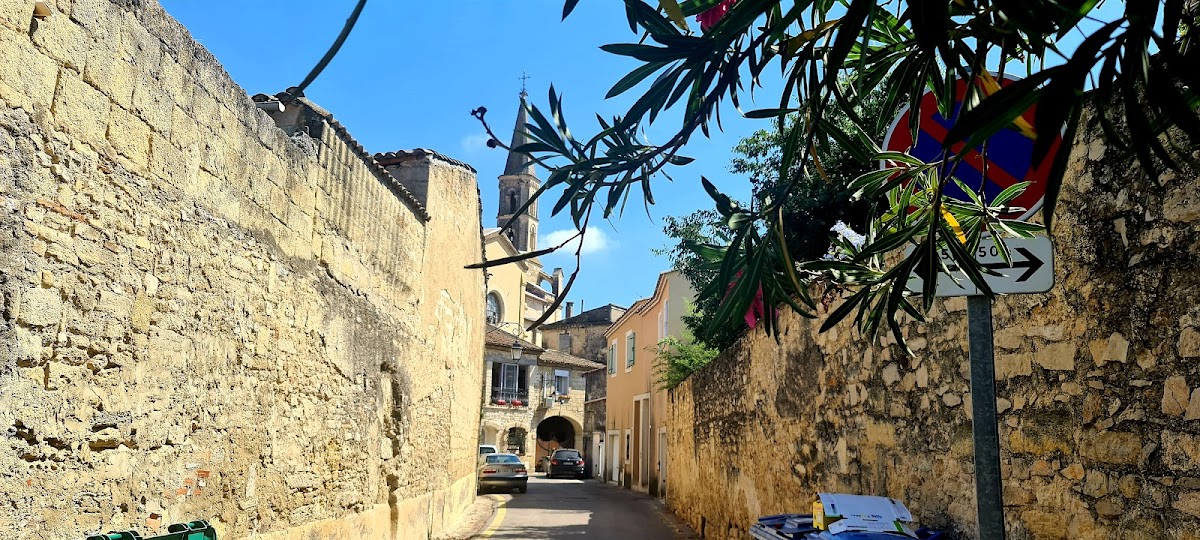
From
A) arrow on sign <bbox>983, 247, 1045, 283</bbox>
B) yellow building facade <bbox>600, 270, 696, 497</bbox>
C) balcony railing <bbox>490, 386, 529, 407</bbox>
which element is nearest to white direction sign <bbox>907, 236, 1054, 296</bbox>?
arrow on sign <bbox>983, 247, 1045, 283</bbox>

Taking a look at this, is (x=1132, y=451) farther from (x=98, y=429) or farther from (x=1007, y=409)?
(x=98, y=429)

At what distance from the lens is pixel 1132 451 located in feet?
10.6

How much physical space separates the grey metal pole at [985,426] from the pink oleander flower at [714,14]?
988 millimetres

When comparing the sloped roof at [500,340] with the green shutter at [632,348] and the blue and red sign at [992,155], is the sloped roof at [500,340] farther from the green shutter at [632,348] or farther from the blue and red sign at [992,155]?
the blue and red sign at [992,155]

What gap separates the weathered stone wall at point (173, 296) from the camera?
136 inches

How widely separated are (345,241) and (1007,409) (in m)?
4.94

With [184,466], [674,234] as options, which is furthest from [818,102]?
[674,234]

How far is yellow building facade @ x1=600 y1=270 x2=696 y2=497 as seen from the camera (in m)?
21.7

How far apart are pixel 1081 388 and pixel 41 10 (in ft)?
14.3

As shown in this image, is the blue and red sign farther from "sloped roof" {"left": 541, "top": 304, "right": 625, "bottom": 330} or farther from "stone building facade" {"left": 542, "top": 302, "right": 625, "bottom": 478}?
"sloped roof" {"left": 541, "top": 304, "right": 625, "bottom": 330}

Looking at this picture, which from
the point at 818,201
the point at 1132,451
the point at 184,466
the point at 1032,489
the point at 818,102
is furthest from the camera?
the point at 818,201

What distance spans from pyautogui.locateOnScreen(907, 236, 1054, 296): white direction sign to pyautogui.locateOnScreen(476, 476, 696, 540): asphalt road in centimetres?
994

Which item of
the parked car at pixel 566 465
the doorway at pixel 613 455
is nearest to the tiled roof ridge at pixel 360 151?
the doorway at pixel 613 455

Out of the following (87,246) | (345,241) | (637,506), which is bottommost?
(637,506)
